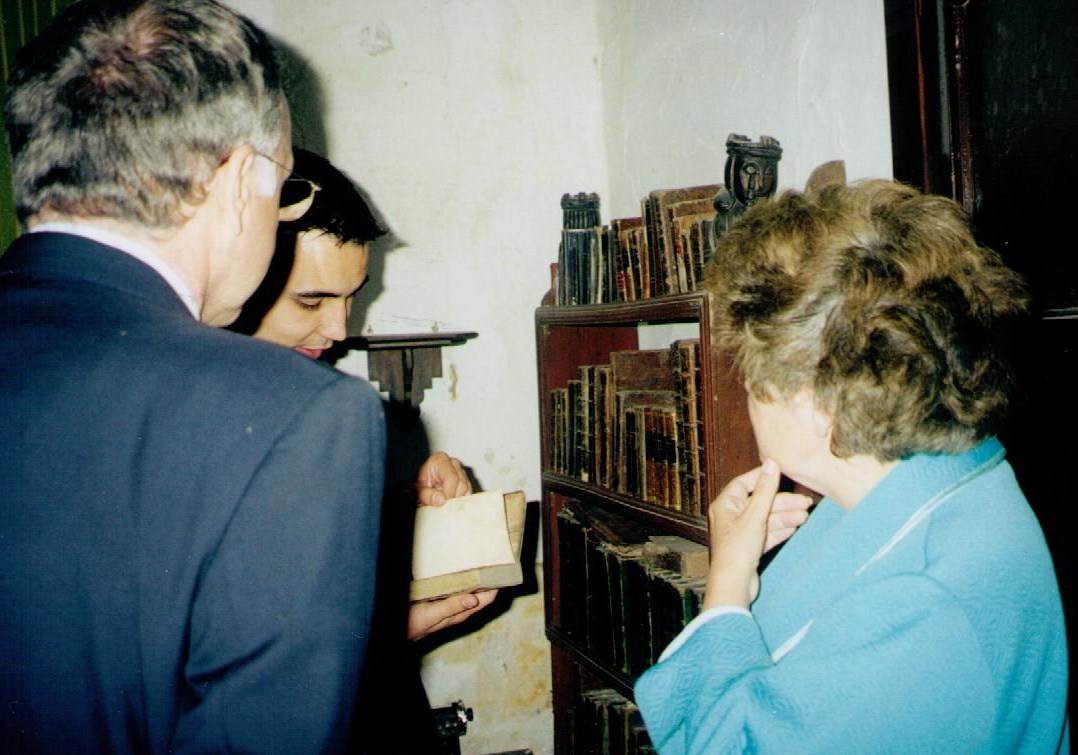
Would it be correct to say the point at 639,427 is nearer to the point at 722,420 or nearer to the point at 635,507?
the point at 635,507

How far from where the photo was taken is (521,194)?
286cm

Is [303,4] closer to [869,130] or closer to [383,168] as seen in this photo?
[383,168]

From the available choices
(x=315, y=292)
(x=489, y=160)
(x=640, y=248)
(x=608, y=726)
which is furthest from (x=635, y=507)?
(x=489, y=160)

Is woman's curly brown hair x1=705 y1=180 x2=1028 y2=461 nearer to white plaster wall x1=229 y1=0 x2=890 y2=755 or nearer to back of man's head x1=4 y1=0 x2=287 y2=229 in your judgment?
back of man's head x1=4 y1=0 x2=287 y2=229

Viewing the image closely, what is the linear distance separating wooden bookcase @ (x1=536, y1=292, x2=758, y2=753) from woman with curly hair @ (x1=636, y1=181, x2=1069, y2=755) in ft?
1.26

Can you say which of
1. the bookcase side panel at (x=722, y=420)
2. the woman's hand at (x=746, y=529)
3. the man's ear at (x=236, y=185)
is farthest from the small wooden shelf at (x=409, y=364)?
the man's ear at (x=236, y=185)

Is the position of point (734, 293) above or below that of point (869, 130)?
below

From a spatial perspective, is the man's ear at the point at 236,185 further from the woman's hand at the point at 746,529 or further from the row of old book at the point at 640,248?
the row of old book at the point at 640,248

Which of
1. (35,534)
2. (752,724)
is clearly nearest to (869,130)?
(752,724)

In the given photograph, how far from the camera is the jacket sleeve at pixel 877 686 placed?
76cm

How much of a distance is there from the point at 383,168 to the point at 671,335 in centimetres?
128

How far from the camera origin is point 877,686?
2.49 ft

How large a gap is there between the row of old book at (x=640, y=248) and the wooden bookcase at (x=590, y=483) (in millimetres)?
81

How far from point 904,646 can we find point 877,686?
53 millimetres
